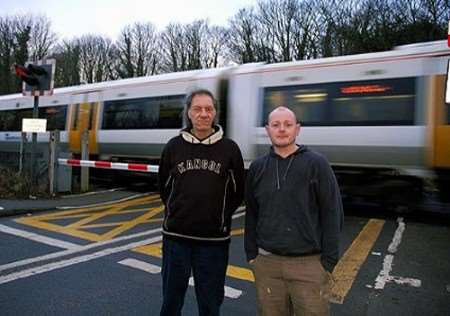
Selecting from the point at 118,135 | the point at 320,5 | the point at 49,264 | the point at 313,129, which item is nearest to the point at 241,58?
the point at 320,5

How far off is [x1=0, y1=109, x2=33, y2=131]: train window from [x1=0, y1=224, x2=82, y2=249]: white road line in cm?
1052

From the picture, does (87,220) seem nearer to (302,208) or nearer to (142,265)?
(142,265)

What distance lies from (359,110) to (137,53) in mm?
51552

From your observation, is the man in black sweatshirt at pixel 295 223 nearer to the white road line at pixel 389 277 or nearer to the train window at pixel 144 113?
the white road line at pixel 389 277

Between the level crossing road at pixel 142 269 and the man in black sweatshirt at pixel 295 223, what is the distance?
1.47 meters

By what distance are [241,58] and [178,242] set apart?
46.8 metres

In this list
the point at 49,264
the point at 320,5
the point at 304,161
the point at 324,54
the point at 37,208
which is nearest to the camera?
the point at 304,161

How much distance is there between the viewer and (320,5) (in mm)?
43688

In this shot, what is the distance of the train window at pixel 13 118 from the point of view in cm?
1664

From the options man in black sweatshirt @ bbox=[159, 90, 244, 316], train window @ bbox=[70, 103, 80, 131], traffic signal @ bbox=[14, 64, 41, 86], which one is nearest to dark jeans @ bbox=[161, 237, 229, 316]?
man in black sweatshirt @ bbox=[159, 90, 244, 316]

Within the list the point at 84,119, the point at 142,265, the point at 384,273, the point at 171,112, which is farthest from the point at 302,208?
the point at 84,119

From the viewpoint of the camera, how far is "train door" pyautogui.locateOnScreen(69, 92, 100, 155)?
538 inches

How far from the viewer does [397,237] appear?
6.89 m

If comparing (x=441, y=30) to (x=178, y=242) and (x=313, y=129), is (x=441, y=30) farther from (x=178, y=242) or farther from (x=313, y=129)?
(x=178, y=242)
